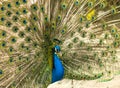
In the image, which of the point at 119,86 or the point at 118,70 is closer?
the point at 119,86

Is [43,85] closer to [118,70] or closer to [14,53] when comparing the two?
[14,53]

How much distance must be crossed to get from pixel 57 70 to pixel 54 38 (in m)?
0.76

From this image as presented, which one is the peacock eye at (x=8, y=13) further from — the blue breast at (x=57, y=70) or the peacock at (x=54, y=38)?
the blue breast at (x=57, y=70)

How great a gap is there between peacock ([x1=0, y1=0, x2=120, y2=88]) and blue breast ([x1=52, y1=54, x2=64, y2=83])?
0.28ft

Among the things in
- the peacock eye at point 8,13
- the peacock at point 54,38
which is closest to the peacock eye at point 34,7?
the peacock at point 54,38

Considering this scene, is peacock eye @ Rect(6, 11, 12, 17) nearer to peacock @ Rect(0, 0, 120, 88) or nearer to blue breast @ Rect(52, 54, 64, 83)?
peacock @ Rect(0, 0, 120, 88)

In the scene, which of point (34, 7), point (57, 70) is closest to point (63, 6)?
point (34, 7)

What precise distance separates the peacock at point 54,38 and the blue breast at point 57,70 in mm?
87

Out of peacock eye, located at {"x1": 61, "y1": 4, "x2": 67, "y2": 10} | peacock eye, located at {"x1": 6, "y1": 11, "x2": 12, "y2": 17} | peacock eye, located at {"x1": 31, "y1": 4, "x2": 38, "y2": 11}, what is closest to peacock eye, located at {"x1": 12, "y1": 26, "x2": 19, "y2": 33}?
peacock eye, located at {"x1": 6, "y1": 11, "x2": 12, "y2": 17}

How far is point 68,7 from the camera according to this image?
6.68 meters

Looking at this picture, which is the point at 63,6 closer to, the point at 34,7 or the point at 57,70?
the point at 34,7

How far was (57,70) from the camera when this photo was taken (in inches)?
285

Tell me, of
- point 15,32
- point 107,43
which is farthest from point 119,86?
point 15,32

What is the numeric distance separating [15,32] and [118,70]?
1788 mm
